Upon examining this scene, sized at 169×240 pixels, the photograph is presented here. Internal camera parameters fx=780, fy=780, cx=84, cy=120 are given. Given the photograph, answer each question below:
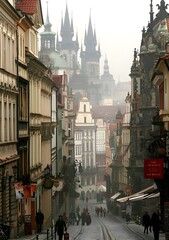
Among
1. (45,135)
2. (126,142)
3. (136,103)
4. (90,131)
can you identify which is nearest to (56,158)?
(45,135)

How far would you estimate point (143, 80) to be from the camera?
7094cm

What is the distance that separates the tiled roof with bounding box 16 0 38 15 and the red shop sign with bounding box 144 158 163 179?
40.1ft

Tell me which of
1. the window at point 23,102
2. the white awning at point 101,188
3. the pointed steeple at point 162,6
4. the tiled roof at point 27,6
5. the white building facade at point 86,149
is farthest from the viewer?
the white awning at point 101,188

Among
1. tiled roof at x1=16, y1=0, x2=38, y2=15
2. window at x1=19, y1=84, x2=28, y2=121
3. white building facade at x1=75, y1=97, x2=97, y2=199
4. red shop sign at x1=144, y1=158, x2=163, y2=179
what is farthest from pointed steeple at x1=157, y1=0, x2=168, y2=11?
white building facade at x1=75, y1=97, x2=97, y2=199

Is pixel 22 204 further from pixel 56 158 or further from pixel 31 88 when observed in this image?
pixel 56 158

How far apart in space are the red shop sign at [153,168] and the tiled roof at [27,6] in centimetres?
1222

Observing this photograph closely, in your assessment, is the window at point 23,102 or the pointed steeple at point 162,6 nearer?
the window at point 23,102

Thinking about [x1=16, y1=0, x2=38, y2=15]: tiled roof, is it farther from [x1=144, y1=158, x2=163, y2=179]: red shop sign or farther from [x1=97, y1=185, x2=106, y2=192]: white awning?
[x1=97, y1=185, x2=106, y2=192]: white awning

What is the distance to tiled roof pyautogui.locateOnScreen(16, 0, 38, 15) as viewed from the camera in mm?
38219

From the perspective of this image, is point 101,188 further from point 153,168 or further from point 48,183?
point 153,168

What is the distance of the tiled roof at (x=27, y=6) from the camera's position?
38.2 metres

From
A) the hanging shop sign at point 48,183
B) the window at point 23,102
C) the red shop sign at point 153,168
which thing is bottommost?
the hanging shop sign at point 48,183

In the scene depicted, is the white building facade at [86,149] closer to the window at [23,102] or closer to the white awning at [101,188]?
the white awning at [101,188]

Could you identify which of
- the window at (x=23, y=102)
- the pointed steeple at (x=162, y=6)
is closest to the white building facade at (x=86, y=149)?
the pointed steeple at (x=162, y=6)
